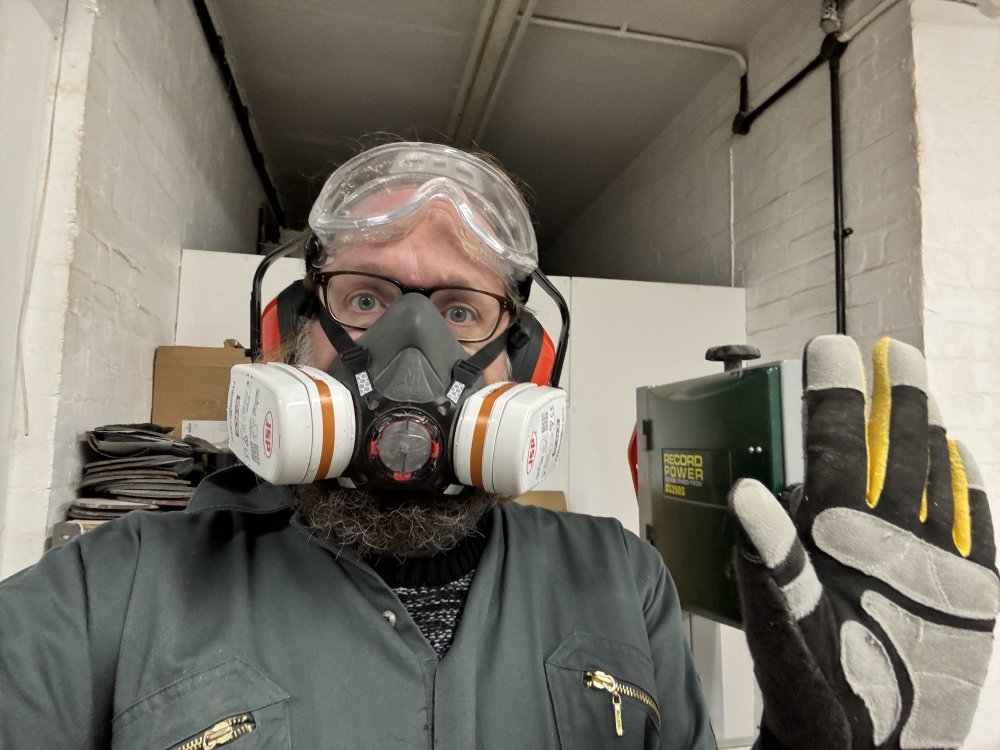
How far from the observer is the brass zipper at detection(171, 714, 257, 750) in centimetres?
59

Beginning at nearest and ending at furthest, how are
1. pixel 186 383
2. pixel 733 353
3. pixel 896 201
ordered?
pixel 733 353
pixel 896 201
pixel 186 383

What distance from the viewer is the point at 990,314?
1.77m

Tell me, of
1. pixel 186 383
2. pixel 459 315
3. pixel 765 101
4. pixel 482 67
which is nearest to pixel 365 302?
pixel 459 315

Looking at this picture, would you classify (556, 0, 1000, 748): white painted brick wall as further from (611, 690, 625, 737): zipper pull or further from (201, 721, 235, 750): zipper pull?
(201, 721, 235, 750): zipper pull

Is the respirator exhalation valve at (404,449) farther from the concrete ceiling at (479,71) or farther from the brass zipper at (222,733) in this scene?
the concrete ceiling at (479,71)

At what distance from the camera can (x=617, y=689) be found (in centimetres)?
72

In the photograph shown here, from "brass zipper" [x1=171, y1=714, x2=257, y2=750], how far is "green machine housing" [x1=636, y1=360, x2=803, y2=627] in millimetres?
954

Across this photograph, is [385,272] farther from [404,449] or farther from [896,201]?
[896,201]

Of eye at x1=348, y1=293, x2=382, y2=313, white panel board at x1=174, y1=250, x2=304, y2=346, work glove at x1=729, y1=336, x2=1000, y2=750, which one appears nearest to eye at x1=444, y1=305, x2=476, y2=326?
eye at x1=348, y1=293, x2=382, y2=313

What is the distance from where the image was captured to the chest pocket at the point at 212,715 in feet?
1.94

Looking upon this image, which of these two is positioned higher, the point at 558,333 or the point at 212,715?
the point at 558,333

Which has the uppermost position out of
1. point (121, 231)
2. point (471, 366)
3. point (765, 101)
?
point (765, 101)

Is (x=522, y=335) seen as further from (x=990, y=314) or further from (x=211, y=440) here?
(x=990, y=314)

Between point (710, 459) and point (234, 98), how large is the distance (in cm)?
287
